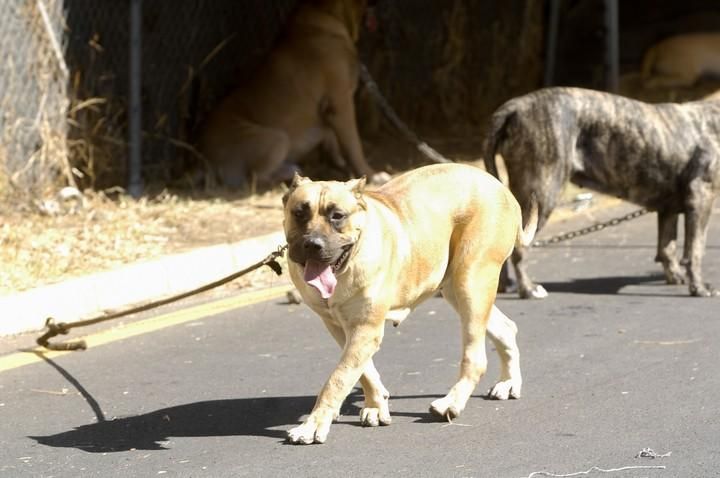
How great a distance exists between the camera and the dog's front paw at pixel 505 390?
19.3 feet

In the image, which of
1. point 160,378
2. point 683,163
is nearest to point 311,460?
point 160,378

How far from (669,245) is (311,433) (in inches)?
154

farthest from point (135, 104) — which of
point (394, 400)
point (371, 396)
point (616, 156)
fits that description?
point (371, 396)

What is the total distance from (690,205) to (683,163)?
10.0 inches

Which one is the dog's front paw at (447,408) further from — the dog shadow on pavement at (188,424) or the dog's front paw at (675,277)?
the dog's front paw at (675,277)

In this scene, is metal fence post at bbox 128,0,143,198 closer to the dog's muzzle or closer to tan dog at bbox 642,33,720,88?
the dog's muzzle

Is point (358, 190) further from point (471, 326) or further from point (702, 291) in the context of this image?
point (702, 291)

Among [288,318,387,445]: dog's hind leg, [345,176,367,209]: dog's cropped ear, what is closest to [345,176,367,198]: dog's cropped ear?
[345,176,367,209]: dog's cropped ear

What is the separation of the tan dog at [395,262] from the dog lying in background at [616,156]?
7.03 ft

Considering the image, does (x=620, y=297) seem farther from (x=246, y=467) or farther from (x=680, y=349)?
(x=246, y=467)

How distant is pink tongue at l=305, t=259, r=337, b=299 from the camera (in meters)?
5.04

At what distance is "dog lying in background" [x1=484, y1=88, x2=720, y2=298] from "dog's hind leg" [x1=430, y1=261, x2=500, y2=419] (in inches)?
96.5

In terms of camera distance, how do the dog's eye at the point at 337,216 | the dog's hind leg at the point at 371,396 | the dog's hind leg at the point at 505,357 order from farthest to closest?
the dog's hind leg at the point at 505,357
the dog's hind leg at the point at 371,396
the dog's eye at the point at 337,216

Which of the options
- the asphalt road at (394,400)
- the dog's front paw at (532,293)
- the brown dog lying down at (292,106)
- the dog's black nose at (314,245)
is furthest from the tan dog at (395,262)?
the brown dog lying down at (292,106)
